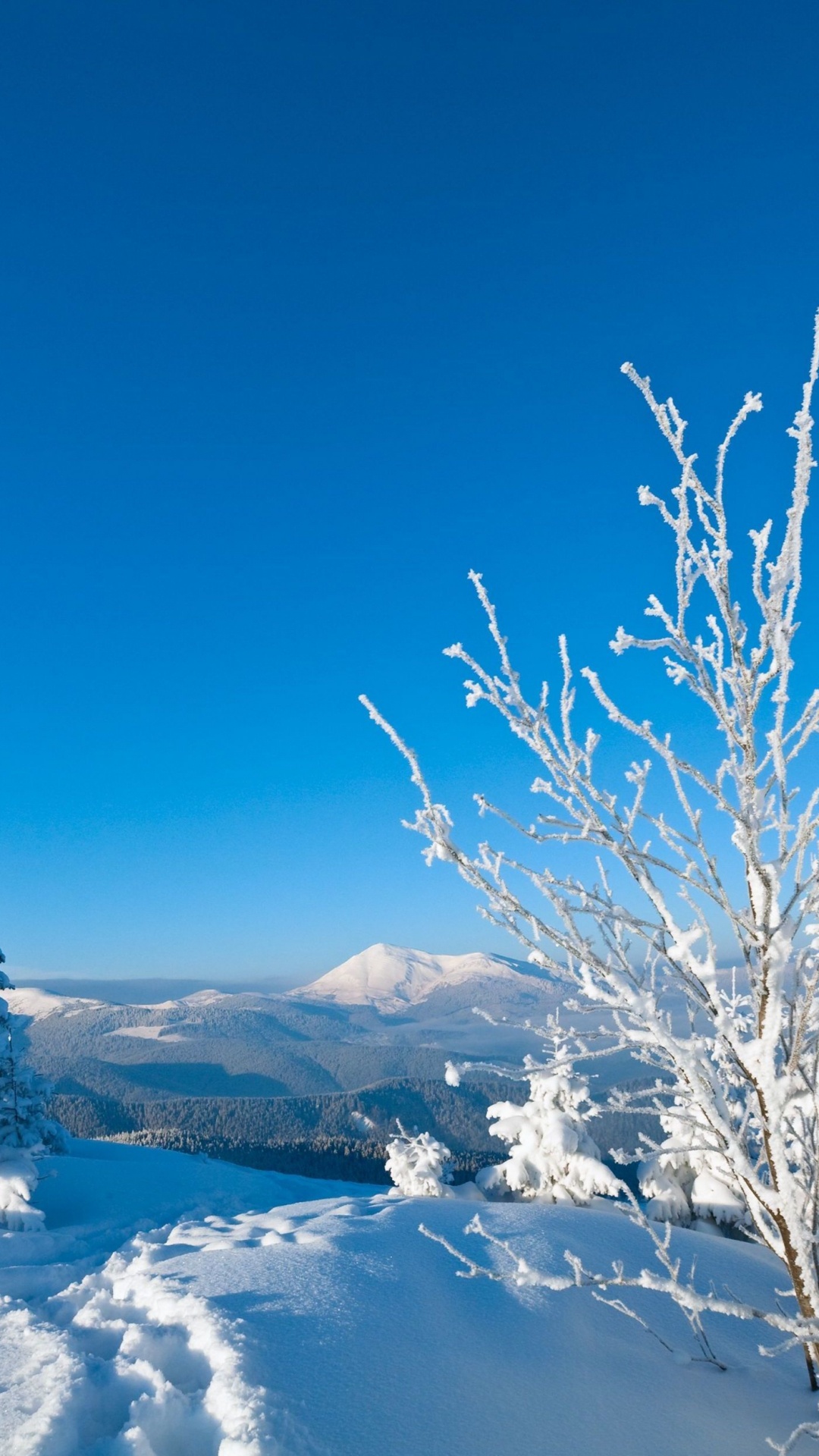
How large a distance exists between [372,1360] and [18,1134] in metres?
17.3

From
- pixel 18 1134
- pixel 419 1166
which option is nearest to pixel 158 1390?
pixel 18 1134

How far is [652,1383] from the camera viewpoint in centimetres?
457

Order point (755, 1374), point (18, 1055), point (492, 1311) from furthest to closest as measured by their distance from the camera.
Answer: point (18, 1055) < point (492, 1311) < point (755, 1374)

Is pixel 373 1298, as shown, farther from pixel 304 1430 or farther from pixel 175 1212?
pixel 175 1212

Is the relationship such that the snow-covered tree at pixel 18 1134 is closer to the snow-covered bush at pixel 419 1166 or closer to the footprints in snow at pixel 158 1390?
the snow-covered bush at pixel 419 1166

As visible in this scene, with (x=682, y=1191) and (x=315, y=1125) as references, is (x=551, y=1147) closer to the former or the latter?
(x=682, y=1191)

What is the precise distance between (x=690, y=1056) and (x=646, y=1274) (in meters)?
0.88

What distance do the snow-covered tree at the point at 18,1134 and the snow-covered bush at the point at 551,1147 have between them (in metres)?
10.9

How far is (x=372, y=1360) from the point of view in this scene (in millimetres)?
4777

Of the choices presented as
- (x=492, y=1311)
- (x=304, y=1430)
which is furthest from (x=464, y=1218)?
(x=304, y=1430)

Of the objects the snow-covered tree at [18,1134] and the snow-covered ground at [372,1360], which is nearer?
the snow-covered ground at [372,1360]

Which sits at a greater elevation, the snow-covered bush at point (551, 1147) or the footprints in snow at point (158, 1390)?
the footprints in snow at point (158, 1390)

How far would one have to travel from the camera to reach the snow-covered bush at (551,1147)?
16.5m

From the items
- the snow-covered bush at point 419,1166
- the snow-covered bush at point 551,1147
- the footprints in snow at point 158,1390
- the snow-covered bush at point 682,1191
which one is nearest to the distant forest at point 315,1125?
the snow-covered bush at point 419,1166
